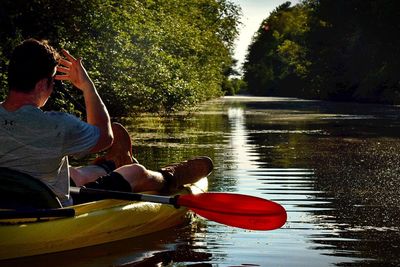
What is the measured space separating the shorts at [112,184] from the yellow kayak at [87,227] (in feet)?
0.40

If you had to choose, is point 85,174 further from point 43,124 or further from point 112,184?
point 43,124

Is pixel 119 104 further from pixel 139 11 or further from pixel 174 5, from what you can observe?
pixel 174 5

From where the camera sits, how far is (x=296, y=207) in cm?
830

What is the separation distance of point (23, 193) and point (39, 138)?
45 centimetres

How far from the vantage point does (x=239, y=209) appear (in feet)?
21.2

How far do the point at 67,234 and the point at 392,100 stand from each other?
48.5 metres

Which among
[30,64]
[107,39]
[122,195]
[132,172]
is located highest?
[107,39]

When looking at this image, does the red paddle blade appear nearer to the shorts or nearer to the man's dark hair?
the shorts

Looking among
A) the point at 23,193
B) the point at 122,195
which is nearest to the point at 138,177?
the point at 122,195

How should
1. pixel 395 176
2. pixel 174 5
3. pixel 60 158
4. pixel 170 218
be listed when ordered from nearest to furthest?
pixel 60 158 < pixel 170 218 < pixel 395 176 < pixel 174 5

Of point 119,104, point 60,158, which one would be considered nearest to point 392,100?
point 119,104

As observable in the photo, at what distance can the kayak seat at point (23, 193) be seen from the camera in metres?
5.39

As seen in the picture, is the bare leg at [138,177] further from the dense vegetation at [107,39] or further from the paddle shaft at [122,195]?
the dense vegetation at [107,39]

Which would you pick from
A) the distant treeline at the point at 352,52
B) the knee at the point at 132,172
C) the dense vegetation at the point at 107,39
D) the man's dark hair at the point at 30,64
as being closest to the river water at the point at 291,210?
the knee at the point at 132,172
